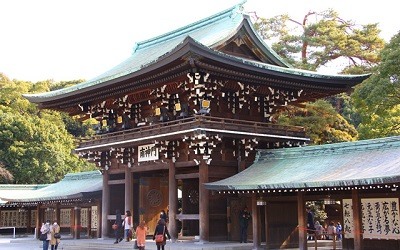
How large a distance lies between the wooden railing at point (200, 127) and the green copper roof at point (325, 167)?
148 centimetres

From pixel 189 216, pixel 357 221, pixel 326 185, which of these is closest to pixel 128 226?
pixel 189 216

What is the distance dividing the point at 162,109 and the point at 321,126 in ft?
44.4

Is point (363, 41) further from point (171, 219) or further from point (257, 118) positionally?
point (171, 219)

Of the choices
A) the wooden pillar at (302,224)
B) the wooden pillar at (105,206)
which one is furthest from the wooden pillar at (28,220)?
the wooden pillar at (302,224)

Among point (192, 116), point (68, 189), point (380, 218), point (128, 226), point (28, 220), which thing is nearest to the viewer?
point (380, 218)

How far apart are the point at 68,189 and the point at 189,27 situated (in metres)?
14.4

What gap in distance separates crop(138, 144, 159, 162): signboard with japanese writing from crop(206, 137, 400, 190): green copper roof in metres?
4.94

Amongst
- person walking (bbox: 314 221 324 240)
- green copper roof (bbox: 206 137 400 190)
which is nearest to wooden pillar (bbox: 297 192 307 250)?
green copper roof (bbox: 206 137 400 190)

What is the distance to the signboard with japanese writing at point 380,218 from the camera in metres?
18.9

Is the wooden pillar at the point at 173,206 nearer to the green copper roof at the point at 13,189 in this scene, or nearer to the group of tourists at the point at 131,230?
the group of tourists at the point at 131,230

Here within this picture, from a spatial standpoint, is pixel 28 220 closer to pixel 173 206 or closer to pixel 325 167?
pixel 173 206

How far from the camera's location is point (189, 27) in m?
34.2

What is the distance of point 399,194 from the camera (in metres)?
18.7

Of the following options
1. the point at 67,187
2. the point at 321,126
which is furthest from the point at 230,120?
the point at 67,187
